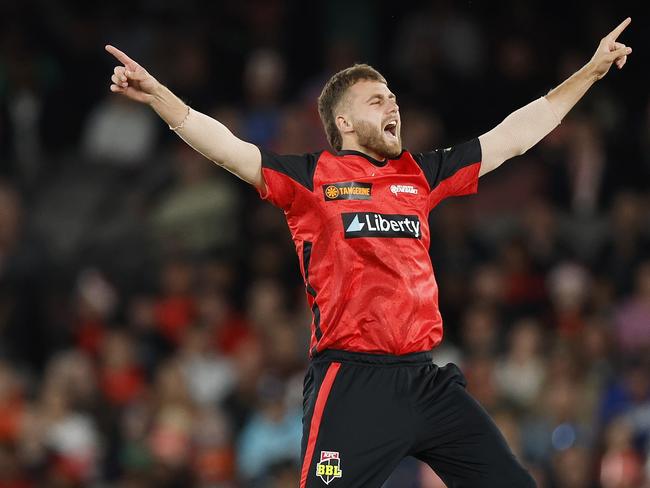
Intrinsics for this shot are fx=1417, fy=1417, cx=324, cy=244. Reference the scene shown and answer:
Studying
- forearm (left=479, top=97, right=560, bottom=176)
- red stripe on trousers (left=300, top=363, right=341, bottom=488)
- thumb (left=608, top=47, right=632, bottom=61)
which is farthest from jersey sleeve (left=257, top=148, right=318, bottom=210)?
thumb (left=608, top=47, right=632, bottom=61)

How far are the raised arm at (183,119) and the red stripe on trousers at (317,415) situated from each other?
0.99m

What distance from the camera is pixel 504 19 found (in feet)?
46.9

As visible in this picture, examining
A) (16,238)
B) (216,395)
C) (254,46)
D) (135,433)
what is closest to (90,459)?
(135,433)

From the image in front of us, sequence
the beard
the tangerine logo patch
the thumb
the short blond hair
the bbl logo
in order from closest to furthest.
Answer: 1. the bbl logo
2. the tangerine logo patch
3. the beard
4. the short blond hair
5. the thumb

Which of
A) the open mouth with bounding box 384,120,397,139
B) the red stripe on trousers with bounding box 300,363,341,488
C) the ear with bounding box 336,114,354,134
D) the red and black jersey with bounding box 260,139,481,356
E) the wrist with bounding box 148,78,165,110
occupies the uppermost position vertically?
the wrist with bounding box 148,78,165,110

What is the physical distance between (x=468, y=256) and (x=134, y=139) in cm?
398

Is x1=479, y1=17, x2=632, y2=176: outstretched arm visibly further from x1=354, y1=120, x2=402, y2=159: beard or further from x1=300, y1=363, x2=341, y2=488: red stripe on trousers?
x1=300, y1=363, x2=341, y2=488: red stripe on trousers

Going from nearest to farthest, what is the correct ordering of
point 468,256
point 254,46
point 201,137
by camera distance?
point 201,137 < point 468,256 < point 254,46

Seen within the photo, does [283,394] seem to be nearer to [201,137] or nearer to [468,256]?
[468,256]

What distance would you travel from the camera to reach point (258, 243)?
13195 millimetres

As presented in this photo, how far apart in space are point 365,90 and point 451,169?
574mm

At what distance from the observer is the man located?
247 inches

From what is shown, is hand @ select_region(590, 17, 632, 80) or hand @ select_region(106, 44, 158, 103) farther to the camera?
hand @ select_region(590, 17, 632, 80)

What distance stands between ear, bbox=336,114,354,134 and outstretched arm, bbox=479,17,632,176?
2.29ft
